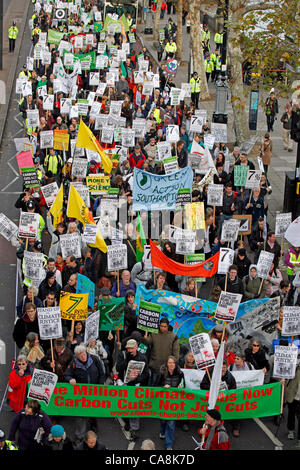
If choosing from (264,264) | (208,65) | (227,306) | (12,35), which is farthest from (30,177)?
(12,35)

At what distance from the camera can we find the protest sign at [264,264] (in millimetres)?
14867

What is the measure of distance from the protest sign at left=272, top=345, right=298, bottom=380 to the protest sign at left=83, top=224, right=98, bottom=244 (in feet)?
15.6

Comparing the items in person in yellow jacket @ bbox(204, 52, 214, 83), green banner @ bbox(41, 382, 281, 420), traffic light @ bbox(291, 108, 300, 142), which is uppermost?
person in yellow jacket @ bbox(204, 52, 214, 83)

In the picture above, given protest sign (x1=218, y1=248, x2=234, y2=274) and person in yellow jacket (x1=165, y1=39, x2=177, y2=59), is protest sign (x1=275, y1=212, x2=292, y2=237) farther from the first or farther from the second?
person in yellow jacket (x1=165, y1=39, x2=177, y2=59)

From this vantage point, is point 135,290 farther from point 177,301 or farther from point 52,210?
point 52,210

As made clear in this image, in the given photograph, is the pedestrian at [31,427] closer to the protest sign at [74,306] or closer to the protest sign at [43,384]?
the protest sign at [43,384]

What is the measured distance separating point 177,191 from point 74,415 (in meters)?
6.65

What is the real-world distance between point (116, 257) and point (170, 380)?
313 cm

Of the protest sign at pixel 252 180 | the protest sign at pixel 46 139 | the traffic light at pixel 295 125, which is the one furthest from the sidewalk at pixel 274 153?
the protest sign at pixel 46 139

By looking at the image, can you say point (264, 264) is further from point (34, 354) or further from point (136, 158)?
point (136, 158)

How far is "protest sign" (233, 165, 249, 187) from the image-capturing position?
1911 cm

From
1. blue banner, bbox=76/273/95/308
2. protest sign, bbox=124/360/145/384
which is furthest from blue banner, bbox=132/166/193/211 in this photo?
protest sign, bbox=124/360/145/384

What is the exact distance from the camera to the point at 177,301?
14047 mm

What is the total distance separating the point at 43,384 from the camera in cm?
1160
